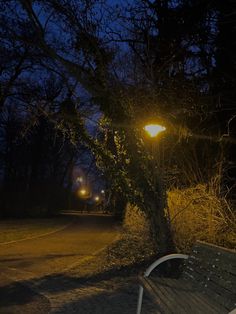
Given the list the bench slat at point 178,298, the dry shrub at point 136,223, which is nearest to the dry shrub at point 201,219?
the dry shrub at point 136,223

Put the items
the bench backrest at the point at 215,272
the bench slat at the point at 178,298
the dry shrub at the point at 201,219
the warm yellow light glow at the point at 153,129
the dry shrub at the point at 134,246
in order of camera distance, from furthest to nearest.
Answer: the dry shrub at the point at 134,246
the dry shrub at the point at 201,219
the warm yellow light glow at the point at 153,129
the bench backrest at the point at 215,272
the bench slat at the point at 178,298

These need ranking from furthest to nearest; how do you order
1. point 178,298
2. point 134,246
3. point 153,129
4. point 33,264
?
1. point 134,246
2. point 33,264
3. point 153,129
4. point 178,298

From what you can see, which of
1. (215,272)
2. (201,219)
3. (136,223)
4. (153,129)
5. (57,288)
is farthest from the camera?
(136,223)

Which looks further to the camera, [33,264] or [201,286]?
[33,264]

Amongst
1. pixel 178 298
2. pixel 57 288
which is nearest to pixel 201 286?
pixel 178 298

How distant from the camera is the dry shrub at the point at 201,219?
36.5ft

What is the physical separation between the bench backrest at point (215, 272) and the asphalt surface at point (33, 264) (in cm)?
221

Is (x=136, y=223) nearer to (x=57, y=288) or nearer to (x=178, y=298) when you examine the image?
(x=57, y=288)

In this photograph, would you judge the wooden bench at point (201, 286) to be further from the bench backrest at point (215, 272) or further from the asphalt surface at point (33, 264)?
the asphalt surface at point (33, 264)

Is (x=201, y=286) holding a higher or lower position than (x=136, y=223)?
lower

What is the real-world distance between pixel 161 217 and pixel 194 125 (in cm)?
568

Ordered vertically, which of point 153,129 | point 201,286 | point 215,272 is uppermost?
point 153,129

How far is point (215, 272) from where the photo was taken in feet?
18.9

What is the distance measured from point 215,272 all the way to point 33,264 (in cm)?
734
